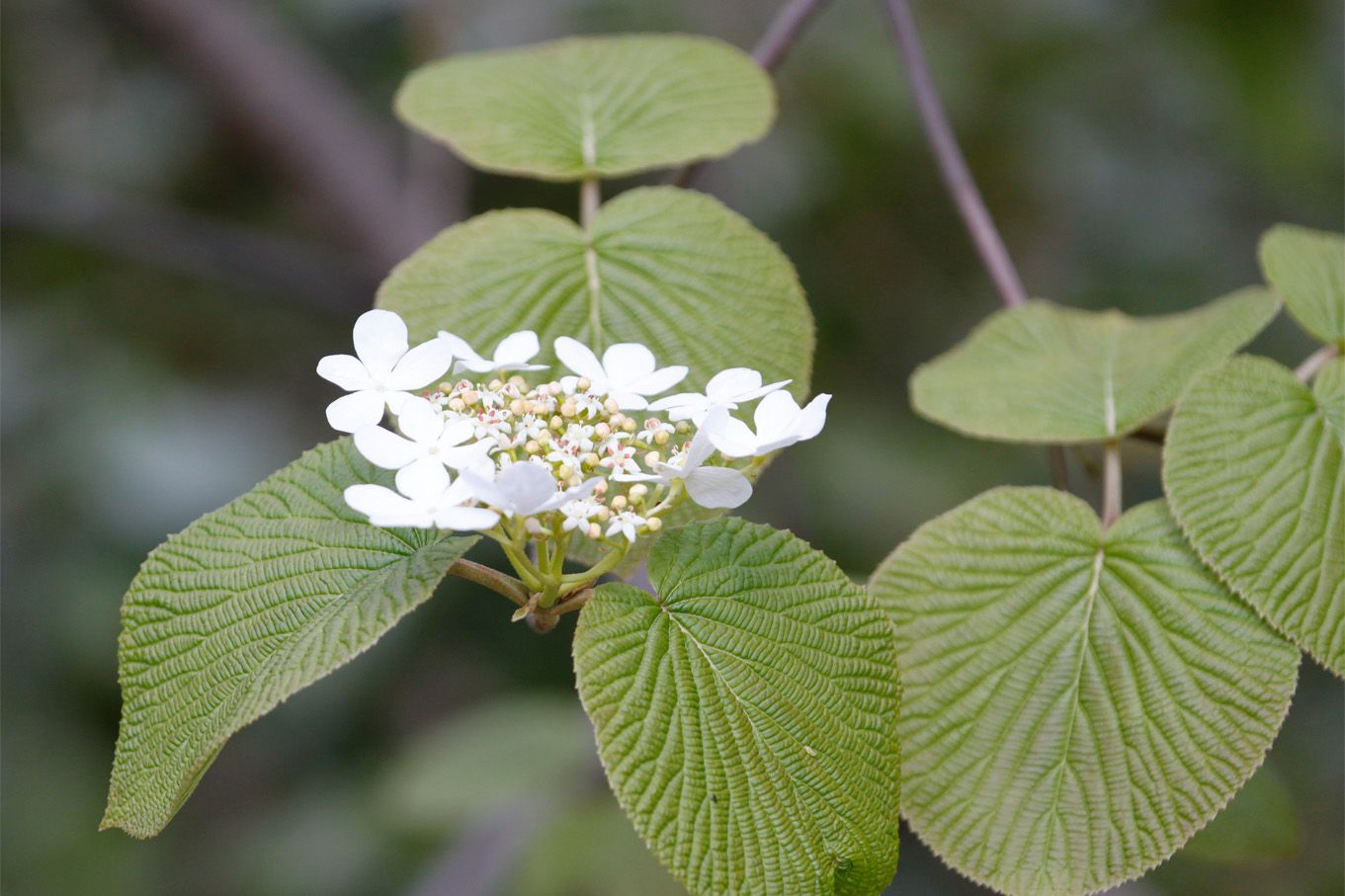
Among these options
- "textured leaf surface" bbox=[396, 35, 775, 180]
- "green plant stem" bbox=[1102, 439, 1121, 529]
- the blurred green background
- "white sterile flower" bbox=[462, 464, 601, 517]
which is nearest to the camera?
"white sterile flower" bbox=[462, 464, 601, 517]

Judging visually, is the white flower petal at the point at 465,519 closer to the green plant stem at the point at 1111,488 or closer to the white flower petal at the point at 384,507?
the white flower petal at the point at 384,507

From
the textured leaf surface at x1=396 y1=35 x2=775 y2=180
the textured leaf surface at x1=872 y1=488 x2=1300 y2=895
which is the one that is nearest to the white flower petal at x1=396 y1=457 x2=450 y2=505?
the textured leaf surface at x1=872 y1=488 x2=1300 y2=895

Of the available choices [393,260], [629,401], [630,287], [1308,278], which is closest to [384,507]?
[629,401]

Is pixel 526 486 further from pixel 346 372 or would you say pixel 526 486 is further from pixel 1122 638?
pixel 1122 638

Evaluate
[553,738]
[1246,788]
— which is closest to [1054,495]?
[1246,788]

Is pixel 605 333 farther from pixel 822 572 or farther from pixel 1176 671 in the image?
pixel 1176 671

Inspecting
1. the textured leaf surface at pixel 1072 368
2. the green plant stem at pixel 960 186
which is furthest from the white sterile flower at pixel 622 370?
the green plant stem at pixel 960 186

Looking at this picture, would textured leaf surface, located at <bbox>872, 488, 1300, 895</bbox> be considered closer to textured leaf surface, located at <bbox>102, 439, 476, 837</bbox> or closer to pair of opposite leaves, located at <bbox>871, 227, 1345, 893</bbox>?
pair of opposite leaves, located at <bbox>871, 227, 1345, 893</bbox>
